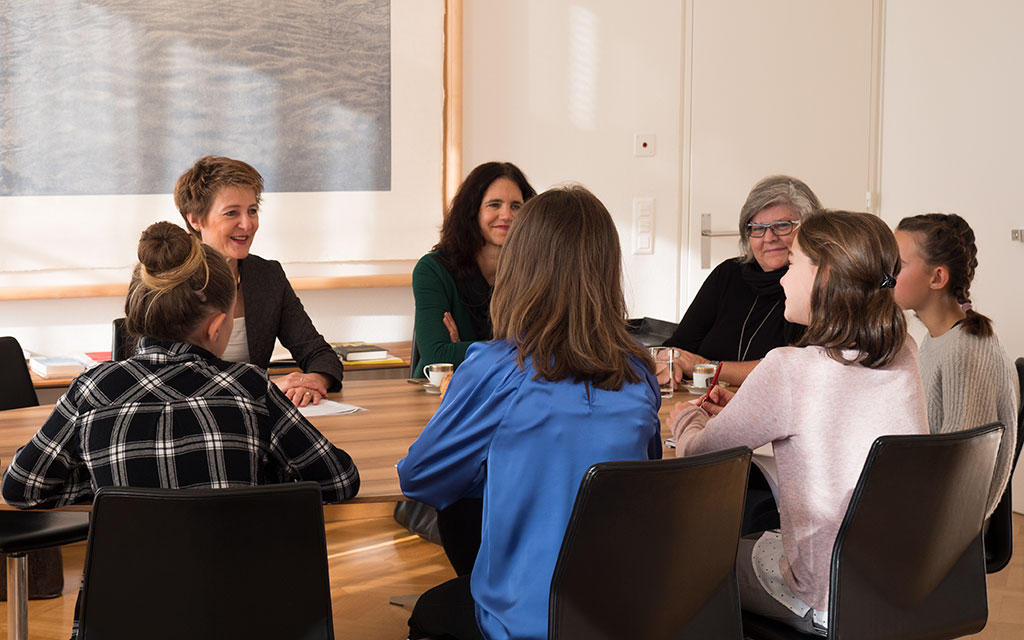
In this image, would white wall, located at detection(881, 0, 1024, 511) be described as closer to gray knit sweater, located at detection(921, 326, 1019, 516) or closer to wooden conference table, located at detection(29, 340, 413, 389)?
gray knit sweater, located at detection(921, 326, 1019, 516)

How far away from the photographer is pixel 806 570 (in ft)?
6.55

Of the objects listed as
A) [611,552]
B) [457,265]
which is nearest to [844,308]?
[611,552]

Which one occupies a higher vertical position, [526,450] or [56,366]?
[526,450]

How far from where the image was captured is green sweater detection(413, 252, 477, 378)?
325cm

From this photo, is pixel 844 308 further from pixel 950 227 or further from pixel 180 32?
pixel 180 32

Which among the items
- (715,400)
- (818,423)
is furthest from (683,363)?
(818,423)

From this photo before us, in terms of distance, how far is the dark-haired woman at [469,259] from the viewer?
336 centimetres

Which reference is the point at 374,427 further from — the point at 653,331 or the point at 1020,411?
the point at 653,331

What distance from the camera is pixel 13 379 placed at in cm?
312

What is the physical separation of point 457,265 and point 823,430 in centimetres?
173

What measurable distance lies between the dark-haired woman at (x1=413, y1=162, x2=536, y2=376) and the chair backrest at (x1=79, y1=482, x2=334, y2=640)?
5.53ft

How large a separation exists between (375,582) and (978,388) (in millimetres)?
2064

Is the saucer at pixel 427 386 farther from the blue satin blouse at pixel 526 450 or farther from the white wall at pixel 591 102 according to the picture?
the white wall at pixel 591 102

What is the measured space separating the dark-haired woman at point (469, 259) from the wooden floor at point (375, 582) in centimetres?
76
